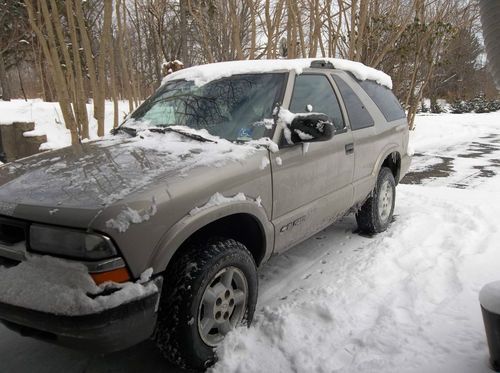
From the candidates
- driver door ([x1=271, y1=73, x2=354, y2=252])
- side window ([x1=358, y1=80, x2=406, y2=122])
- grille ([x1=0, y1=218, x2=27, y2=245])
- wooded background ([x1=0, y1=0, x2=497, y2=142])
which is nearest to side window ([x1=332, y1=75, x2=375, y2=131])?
driver door ([x1=271, y1=73, x2=354, y2=252])

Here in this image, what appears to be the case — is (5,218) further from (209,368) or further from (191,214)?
(209,368)

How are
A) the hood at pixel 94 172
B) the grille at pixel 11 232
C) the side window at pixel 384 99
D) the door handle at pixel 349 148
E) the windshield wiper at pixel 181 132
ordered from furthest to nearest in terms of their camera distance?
the side window at pixel 384 99
the door handle at pixel 349 148
the windshield wiper at pixel 181 132
the grille at pixel 11 232
the hood at pixel 94 172

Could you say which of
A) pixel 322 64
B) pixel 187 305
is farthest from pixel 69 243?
pixel 322 64

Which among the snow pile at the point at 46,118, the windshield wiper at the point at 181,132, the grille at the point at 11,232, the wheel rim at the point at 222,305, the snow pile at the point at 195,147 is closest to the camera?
the grille at the point at 11,232

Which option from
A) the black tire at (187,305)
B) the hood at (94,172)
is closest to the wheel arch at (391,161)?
the hood at (94,172)

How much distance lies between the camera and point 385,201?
480 centimetres

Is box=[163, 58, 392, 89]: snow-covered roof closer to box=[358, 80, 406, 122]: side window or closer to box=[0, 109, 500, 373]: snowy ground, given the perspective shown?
box=[358, 80, 406, 122]: side window

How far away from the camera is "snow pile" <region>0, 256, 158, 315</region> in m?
1.94

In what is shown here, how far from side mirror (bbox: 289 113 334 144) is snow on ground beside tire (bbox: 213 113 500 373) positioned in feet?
4.01

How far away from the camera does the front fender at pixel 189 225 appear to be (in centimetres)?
218

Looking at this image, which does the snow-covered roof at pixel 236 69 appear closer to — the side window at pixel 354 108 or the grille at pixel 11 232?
the side window at pixel 354 108

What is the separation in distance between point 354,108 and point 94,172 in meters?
2.63

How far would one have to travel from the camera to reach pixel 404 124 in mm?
5164

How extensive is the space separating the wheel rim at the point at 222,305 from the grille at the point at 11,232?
103cm
